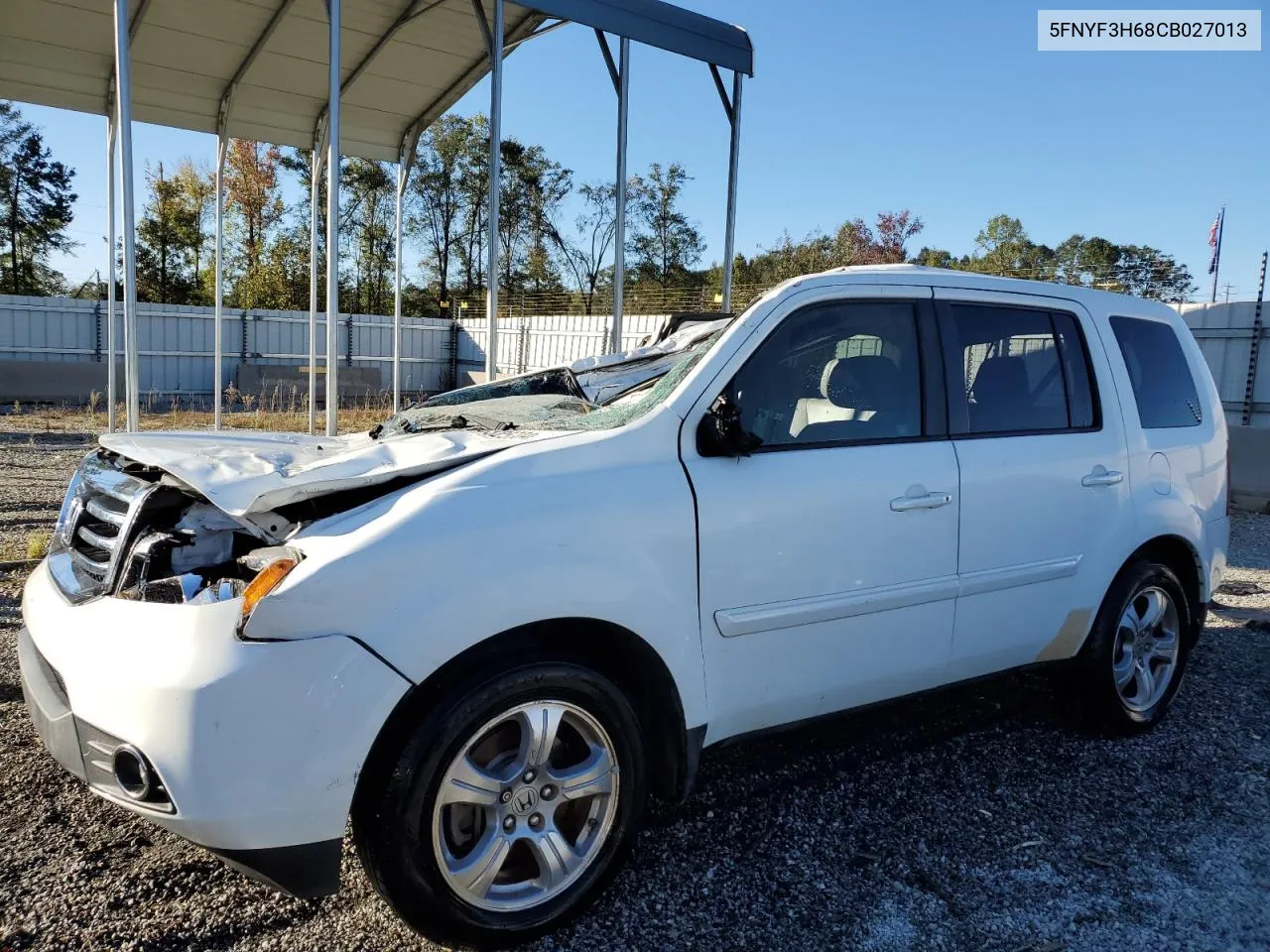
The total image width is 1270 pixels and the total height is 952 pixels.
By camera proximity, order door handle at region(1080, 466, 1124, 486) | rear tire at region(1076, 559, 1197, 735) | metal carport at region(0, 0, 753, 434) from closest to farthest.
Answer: door handle at region(1080, 466, 1124, 486) → rear tire at region(1076, 559, 1197, 735) → metal carport at region(0, 0, 753, 434)

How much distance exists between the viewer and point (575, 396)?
370 cm

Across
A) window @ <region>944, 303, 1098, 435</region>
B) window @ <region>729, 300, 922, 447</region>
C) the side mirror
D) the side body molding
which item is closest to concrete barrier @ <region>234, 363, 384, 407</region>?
window @ <region>944, 303, 1098, 435</region>

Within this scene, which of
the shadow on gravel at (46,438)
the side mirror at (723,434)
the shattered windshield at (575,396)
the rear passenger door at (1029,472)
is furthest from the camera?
the shadow on gravel at (46,438)

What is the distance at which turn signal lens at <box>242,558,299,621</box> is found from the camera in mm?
2074

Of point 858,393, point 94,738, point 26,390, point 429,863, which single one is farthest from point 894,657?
point 26,390

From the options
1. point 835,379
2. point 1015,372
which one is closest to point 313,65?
point 835,379

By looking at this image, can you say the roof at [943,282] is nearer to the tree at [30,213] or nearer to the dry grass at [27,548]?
the dry grass at [27,548]

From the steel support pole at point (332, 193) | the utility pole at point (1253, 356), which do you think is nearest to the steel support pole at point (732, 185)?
the steel support pole at point (332, 193)

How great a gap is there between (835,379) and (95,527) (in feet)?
8.43

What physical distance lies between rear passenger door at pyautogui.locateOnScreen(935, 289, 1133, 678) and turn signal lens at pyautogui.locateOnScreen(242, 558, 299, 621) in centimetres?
229

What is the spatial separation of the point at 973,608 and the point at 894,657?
0.42 metres

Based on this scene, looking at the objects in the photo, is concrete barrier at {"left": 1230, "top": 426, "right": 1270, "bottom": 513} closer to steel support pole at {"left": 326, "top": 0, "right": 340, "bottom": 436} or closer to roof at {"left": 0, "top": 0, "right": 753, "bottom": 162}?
roof at {"left": 0, "top": 0, "right": 753, "bottom": 162}

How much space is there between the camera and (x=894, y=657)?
311 centimetres

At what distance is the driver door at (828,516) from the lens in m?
2.71
